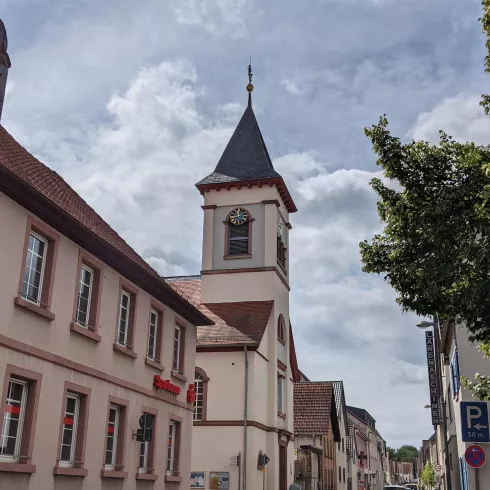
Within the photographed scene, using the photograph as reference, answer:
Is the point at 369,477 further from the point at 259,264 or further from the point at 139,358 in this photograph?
the point at 139,358

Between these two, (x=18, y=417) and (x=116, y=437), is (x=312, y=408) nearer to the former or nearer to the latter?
(x=116, y=437)

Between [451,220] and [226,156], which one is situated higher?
[226,156]

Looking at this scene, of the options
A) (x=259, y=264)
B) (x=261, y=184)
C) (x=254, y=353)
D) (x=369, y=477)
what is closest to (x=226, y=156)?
(x=261, y=184)

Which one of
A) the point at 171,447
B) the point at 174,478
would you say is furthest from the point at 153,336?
the point at 174,478

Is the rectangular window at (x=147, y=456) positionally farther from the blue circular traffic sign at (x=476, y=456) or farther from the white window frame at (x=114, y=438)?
the blue circular traffic sign at (x=476, y=456)

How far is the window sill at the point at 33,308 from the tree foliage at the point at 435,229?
257 inches

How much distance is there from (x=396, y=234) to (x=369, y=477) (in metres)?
80.0

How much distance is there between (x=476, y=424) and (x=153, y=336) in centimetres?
985

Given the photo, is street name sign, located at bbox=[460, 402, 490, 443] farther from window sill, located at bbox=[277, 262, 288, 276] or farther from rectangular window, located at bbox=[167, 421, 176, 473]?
window sill, located at bbox=[277, 262, 288, 276]

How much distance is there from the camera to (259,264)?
35688 millimetres

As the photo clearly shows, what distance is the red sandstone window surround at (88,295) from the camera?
52.4 feet

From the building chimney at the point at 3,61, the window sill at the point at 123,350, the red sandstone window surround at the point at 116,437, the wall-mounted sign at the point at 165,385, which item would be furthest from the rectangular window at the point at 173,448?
the building chimney at the point at 3,61

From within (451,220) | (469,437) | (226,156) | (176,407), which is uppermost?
(226,156)

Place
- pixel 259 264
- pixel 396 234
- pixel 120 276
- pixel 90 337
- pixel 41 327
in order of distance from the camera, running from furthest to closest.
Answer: pixel 259 264
pixel 120 276
pixel 90 337
pixel 41 327
pixel 396 234
